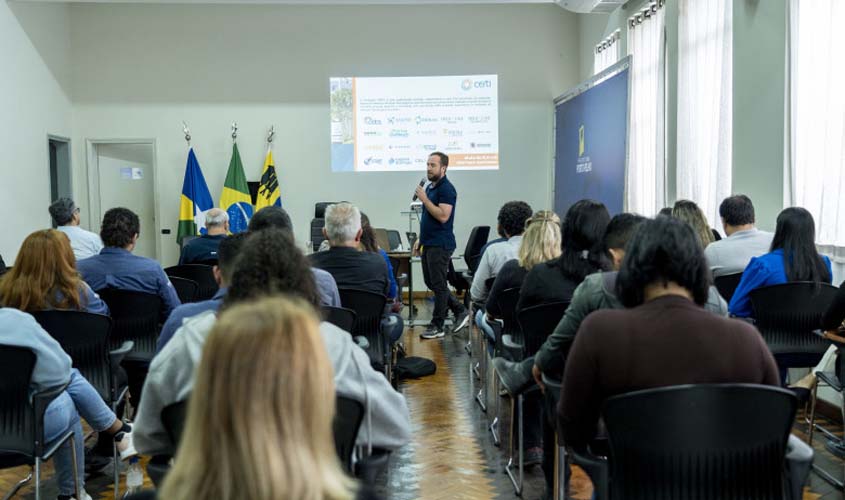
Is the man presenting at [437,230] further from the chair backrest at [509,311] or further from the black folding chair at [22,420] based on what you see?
the black folding chair at [22,420]

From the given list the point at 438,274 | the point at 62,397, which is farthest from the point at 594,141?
the point at 62,397

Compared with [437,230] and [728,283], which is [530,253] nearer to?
[728,283]

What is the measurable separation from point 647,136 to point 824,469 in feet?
13.7

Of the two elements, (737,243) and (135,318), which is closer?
(135,318)

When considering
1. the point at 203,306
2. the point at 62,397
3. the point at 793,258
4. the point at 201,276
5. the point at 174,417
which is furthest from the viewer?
the point at 201,276

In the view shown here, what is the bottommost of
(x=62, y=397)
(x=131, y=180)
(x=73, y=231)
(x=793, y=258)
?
(x=62, y=397)

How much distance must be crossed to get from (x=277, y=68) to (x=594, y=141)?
4.24 m

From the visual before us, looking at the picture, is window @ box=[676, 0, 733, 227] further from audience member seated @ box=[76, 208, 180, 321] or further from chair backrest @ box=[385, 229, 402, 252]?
audience member seated @ box=[76, 208, 180, 321]

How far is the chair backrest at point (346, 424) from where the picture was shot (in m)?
1.62

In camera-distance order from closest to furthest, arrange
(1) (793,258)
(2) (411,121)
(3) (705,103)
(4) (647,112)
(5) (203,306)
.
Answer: (5) (203,306) < (1) (793,258) < (3) (705,103) < (4) (647,112) < (2) (411,121)

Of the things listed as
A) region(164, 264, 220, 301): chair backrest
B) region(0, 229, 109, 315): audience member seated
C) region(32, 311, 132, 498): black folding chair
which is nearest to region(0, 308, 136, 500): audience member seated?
region(32, 311, 132, 498): black folding chair

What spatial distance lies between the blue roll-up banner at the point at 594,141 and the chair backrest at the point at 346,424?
5.18 meters

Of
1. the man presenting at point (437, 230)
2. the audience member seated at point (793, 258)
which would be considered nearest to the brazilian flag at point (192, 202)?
the man presenting at point (437, 230)

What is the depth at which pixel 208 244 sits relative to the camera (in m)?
4.98
